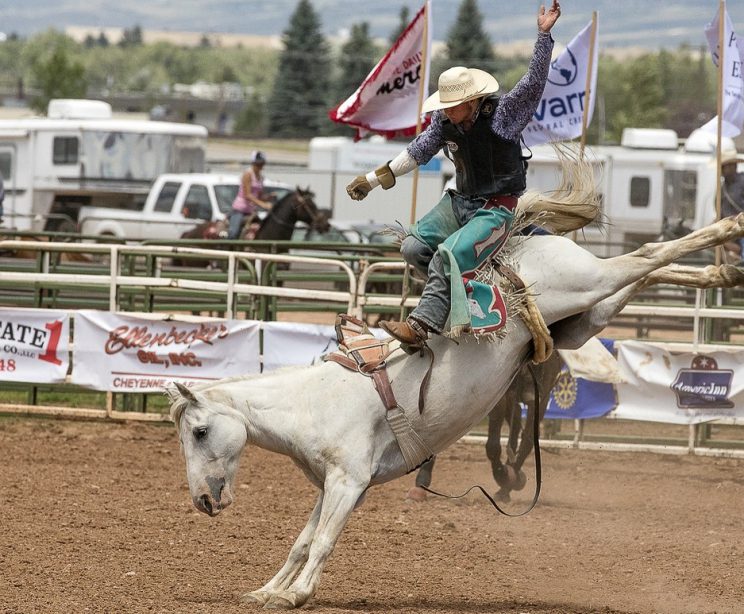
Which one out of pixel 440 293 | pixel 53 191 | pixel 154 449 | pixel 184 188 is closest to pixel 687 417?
pixel 154 449

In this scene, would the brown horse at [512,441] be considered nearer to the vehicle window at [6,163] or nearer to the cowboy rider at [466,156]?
the cowboy rider at [466,156]

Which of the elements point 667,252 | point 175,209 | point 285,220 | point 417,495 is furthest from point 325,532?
point 175,209

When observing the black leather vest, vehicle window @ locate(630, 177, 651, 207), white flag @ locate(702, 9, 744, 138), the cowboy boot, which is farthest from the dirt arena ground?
vehicle window @ locate(630, 177, 651, 207)

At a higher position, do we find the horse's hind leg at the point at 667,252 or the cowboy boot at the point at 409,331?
the horse's hind leg at the point at 667,252

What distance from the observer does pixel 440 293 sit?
232 inches

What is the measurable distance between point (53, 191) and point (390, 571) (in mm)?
18523

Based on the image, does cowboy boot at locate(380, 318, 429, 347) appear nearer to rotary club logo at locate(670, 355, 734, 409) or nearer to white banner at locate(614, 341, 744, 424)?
white banner at locate(614, 341, 744, 424)

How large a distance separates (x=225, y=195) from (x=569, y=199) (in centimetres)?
1617

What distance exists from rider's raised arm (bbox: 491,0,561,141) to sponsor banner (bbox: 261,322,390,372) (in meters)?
4.71

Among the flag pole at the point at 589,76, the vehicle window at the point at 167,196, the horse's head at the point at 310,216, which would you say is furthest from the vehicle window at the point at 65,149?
the flag pole at the point at 589,76

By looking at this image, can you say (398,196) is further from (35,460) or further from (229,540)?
(229,540)

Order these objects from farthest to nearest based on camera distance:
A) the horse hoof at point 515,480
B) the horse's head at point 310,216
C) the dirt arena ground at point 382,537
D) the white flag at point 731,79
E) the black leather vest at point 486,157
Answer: the horse's head at point 310,216 → the white flag at point 731,79 → the horse hoof at point 515,480 → the dirt arena ground at point 382,537 → the black leather vest at point 486,157

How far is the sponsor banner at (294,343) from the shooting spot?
10523 millimetres

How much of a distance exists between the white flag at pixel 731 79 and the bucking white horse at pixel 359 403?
5044 mm
